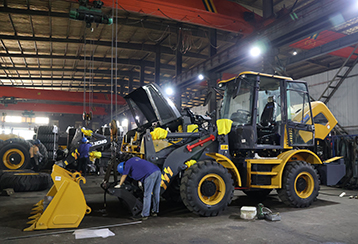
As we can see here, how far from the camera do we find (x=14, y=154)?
36.6ft

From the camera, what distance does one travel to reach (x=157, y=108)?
692cm

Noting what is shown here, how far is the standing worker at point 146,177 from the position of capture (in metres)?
5.36

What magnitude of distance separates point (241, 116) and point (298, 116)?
1521 mm

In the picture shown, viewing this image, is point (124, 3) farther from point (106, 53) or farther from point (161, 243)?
point (106, 53)

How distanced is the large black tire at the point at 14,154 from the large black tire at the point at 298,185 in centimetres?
958

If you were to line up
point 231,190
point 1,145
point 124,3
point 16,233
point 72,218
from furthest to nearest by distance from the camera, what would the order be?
point 1,145 → point 124,3 → point 231,190 → point 72,218 → point 16,233

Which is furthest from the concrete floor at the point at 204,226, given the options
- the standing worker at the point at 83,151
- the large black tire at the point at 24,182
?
the standing worker at the point at 83,151

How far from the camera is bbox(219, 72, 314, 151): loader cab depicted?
6348 millimetres

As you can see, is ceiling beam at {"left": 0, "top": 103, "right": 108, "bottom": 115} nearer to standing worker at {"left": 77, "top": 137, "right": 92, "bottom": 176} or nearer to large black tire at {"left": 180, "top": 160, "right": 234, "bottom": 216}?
standing worker at {"left": 77, "top": 137, "right": 92, "bottom": 176}

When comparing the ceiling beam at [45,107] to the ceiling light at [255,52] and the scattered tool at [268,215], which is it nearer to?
the ceiling light at [255,52]

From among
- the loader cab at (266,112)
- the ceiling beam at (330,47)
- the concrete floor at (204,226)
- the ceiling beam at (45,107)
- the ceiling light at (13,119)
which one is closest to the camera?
the concrete floor at (204,226)

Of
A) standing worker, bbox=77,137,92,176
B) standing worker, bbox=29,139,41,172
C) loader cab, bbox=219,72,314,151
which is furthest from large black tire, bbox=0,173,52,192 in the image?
loader cab, bbox=219,72,314,151

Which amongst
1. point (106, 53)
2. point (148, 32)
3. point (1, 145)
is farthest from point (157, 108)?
point (106, 53)

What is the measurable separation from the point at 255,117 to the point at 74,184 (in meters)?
3.88
